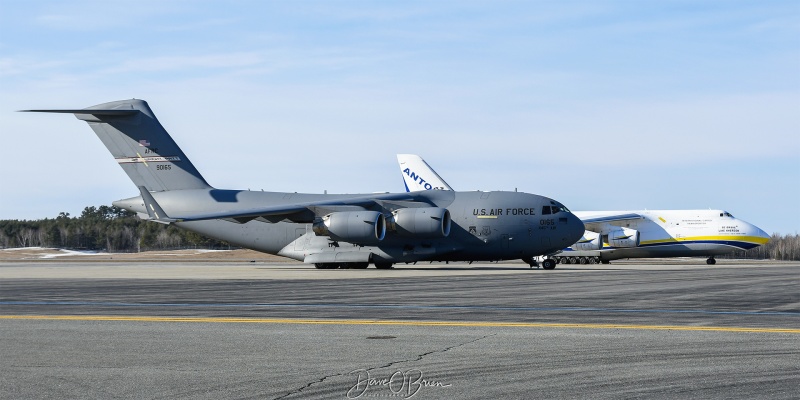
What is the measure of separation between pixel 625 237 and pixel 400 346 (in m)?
52.7

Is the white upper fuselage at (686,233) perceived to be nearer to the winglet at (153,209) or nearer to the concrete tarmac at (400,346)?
the winglet at (153,209)

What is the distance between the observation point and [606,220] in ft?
209

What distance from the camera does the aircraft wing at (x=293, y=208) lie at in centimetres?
4234

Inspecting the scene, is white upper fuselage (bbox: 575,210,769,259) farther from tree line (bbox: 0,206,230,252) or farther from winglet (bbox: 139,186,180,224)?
tree line (bbox: 0,206,230,252)

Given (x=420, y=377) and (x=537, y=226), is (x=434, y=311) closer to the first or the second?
(x=420, y=377)

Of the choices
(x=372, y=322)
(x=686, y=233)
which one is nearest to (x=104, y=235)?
(x=686, y=233)

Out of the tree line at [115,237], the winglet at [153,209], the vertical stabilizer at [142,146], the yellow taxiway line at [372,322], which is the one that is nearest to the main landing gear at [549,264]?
the vertical stabilizer at [142,146]

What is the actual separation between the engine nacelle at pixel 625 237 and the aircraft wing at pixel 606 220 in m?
0.80

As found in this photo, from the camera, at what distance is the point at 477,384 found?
360 inches

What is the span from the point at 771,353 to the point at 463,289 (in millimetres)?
14284

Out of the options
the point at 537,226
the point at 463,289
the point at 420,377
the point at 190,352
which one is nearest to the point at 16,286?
the point at 463,289

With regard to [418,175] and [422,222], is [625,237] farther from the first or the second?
[422,222]

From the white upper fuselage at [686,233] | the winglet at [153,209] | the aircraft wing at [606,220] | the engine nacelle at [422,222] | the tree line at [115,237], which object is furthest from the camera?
the tree line at [115,237]

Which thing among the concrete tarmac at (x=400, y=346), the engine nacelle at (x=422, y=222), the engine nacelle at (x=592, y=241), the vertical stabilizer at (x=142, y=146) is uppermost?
the vertical stabilizer at (x=142, y=146)
